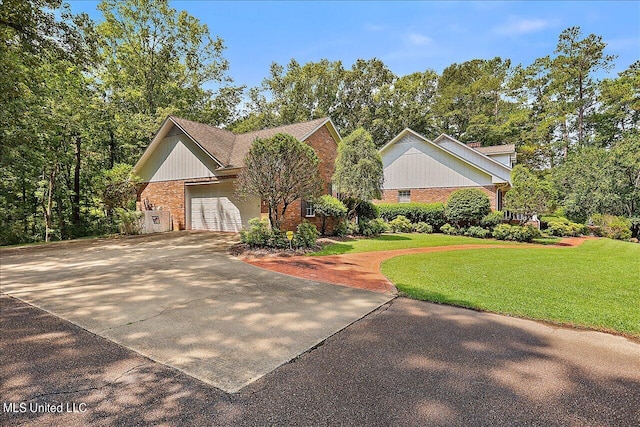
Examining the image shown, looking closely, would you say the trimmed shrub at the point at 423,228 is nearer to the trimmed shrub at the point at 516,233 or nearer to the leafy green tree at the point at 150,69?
the trimmed shrub at the point at 516,233

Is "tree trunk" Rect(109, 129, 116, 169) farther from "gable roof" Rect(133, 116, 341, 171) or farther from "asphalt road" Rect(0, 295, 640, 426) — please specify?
"asphalt road" Rect(0, 295, 640, 426)

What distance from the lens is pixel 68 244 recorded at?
1182 cm

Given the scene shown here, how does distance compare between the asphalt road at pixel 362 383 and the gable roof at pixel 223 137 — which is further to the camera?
the gable roof at pixel 223 137

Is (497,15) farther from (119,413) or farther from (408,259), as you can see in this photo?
(119,413)

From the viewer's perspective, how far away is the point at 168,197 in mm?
16219

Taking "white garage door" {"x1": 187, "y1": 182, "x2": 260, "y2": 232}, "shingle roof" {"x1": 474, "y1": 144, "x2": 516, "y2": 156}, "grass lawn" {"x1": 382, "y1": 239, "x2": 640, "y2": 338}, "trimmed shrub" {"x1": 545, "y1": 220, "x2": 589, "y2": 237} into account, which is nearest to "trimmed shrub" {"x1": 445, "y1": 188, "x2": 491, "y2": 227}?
"trimmed shrub" {"x1": 545, "y1": 220, "x2": 589, "y2": 237}

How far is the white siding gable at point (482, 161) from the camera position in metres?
18.9

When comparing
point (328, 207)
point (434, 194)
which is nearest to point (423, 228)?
point (434, 194)

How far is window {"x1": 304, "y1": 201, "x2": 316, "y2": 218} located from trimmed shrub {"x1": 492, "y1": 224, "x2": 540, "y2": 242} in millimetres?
9330

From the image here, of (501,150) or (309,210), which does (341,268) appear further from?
(501,150)

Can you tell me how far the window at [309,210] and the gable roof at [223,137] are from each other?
300cm

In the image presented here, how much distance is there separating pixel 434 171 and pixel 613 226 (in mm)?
10225

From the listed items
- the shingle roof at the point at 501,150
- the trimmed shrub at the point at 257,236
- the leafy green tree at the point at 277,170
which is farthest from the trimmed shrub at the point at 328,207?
the shingle roof at the point at 501,150

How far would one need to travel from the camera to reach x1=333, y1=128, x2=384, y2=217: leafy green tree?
45.2ft
